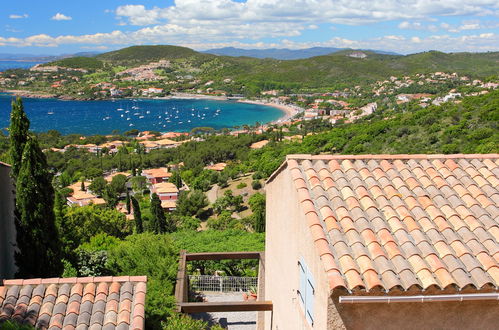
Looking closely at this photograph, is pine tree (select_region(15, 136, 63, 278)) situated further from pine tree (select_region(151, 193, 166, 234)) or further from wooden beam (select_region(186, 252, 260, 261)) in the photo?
pine tree (select_region(151, 193, 166, 234))

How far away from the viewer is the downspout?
3.24m

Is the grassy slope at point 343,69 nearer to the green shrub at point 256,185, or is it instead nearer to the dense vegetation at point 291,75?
the dense vegetation at point 291,75

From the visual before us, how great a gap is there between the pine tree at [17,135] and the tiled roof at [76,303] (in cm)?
391

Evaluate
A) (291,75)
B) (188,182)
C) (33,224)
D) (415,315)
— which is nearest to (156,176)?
(188,182)

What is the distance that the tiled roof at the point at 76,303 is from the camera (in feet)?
17.9

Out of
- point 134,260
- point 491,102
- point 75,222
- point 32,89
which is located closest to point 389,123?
point 491,102

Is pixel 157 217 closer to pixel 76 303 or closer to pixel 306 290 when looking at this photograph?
pixel 76 303

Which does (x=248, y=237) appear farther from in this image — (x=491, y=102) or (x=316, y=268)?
(x=491, y=102)

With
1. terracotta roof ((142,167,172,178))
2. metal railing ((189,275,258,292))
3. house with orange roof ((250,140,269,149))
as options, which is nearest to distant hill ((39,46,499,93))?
house with orange roof ((250,140,269,149))

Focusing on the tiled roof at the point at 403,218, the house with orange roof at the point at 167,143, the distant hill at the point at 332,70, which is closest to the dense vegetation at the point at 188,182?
the tiled roof at the point at 403,218

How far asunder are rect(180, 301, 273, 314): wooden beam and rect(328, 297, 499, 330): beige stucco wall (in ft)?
11.0

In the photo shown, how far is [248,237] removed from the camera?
58.7 ft

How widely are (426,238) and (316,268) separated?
1.03 meters

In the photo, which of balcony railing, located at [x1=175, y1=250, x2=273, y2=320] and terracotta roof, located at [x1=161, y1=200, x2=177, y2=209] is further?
terracotta roof, located at [x1=161, y1=200, x2=177, y2=209]
